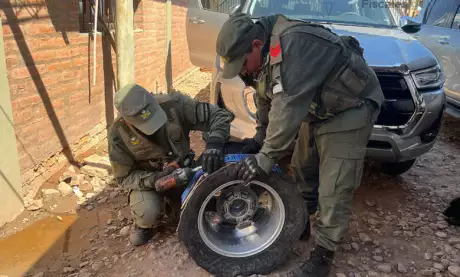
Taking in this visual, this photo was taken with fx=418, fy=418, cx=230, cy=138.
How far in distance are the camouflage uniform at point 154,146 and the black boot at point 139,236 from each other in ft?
0.17

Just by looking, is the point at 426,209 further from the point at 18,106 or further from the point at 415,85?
the point at 18,106

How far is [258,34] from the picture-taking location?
2250 mm

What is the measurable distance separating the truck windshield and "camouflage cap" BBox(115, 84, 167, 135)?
1.81 meters

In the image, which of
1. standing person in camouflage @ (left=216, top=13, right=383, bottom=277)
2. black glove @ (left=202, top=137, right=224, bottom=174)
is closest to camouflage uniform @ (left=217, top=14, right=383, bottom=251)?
standing person in camouflage @ (left=216, top=13, right=383, bottom=277)

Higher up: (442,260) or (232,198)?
(232,198)

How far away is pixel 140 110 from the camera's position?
9.04 ft

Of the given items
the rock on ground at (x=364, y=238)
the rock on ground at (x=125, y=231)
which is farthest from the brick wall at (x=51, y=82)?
the rock on ground at (x=364, y=238)

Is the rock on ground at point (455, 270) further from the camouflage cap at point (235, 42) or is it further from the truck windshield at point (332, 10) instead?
the truck windshield at point (332, 10)

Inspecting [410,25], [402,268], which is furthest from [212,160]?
[410,25]

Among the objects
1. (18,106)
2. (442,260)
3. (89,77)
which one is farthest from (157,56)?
(442,260)

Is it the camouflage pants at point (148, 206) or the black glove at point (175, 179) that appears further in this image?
the camouflage pants at point (148, 206)

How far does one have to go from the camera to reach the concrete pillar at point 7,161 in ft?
10.6

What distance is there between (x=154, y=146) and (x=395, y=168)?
7.94 ft

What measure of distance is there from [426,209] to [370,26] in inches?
71.0
